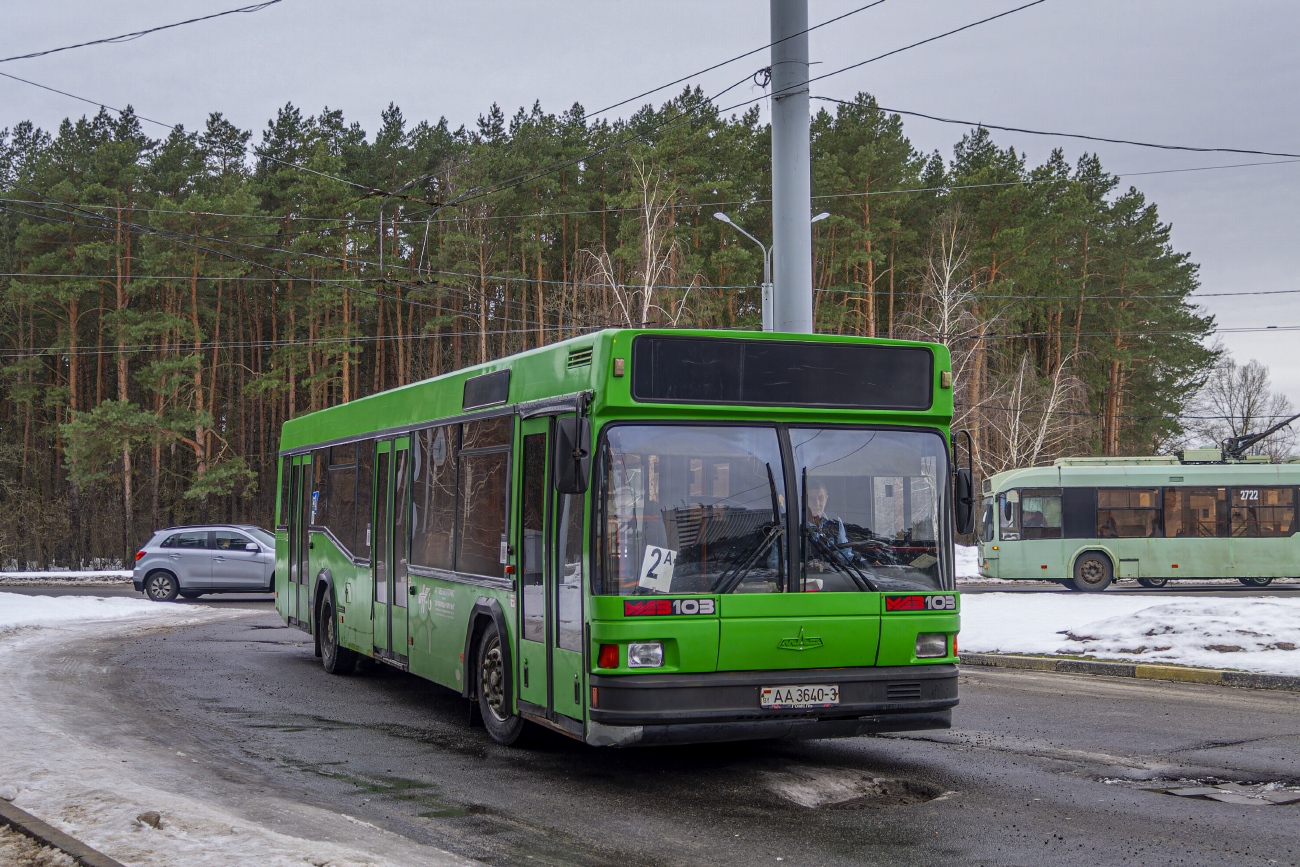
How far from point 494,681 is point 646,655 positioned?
2.34m

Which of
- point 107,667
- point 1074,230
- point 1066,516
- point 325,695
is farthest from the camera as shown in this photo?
point 1074,230

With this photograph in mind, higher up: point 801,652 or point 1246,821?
point 801,652

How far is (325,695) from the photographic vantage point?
12680 millimetres

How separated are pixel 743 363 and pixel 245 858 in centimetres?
407

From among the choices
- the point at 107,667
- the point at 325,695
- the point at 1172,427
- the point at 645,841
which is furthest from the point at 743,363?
the point at 1172,427

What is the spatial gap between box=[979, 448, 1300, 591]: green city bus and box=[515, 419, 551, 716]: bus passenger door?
2391 cm

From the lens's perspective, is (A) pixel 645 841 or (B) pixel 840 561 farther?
(B) pixel 840 561

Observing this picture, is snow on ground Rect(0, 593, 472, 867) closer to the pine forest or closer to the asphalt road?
the asphalt road

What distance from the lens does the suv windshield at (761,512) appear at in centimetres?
770

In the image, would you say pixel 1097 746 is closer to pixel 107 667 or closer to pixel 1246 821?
pixel 1246 821

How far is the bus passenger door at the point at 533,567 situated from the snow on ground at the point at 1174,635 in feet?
27.3

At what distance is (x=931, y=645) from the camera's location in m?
8.22

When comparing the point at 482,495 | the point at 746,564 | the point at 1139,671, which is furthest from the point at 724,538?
the point at 1139,671

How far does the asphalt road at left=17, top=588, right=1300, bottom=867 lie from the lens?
6.50m
